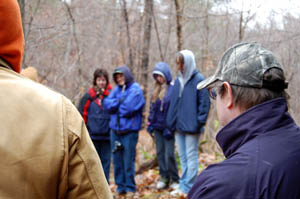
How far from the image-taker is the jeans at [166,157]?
523 cm

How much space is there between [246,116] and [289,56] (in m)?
3.96

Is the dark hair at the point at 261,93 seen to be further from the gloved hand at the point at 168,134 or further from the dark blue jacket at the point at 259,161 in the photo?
the gloved hand at the point at 168,134

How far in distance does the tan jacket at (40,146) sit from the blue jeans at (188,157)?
3.63 m

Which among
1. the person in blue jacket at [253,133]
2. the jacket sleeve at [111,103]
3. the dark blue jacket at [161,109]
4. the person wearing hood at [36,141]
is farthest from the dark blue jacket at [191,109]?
the person wearing hood at [36,141]

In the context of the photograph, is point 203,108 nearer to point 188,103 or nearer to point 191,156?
point 188,103

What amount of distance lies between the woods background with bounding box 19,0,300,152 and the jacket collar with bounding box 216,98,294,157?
3.31 metres

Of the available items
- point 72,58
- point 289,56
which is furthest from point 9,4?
point 72,58

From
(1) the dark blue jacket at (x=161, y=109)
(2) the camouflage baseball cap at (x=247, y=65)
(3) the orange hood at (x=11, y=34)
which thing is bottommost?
(1) the dark blue jacket at (x=161, y=109)

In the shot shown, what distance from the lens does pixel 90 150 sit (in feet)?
4.11

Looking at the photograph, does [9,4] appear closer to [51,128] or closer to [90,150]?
[51,128]

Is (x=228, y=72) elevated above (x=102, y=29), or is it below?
below

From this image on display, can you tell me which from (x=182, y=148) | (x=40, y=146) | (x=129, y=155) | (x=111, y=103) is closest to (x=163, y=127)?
(x=182, y=148)

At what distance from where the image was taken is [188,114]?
15.4ft

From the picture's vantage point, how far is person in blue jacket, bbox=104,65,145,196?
5070mm
